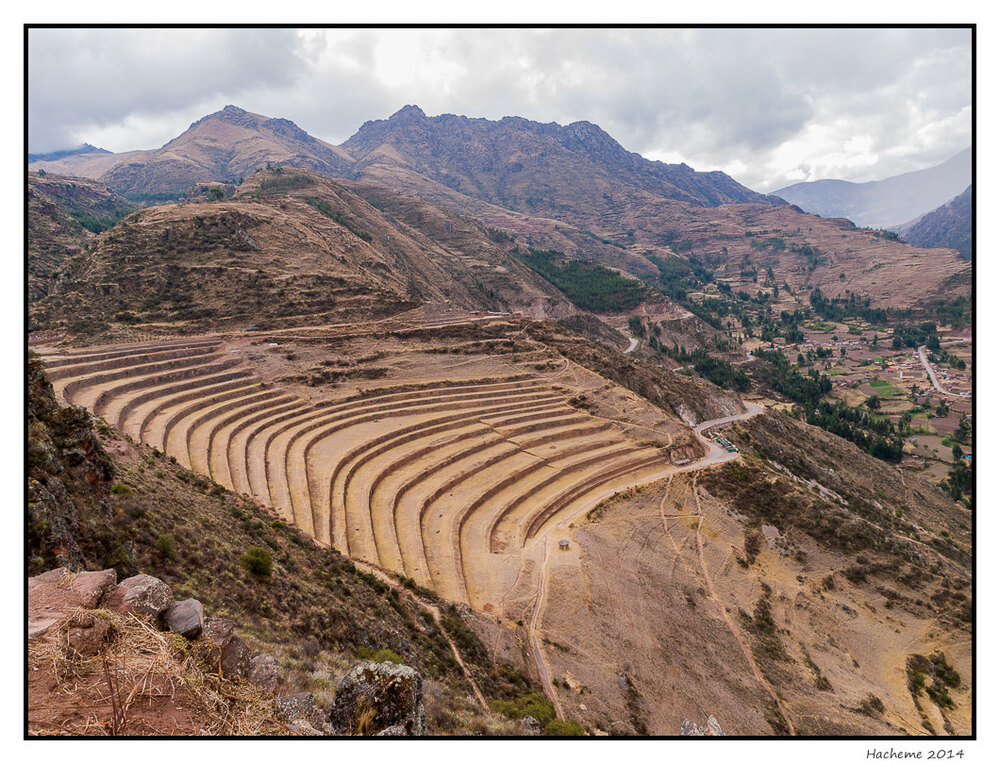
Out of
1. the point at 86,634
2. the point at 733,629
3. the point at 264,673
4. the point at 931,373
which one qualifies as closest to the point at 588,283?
the point at 931,373

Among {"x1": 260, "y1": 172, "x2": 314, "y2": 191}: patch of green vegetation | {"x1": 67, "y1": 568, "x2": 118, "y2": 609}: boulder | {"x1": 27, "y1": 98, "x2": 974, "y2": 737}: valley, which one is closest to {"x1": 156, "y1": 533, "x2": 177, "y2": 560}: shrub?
{"x1": 27, "y1": 98, "x2": 974, "y2": 737}: valley

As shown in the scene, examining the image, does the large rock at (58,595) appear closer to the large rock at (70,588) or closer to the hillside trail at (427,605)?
the large rock at (70,588)

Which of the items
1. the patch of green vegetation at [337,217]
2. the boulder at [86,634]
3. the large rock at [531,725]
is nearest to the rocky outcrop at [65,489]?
the boulder at [86,634]

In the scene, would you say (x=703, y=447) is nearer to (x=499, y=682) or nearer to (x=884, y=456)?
(x=499, y=682)

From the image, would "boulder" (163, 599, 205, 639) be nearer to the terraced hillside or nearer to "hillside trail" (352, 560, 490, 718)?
"hillside trail" (352, 560, 490, 718)

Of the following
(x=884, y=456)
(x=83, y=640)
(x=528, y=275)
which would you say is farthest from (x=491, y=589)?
(x=528, y=275)
